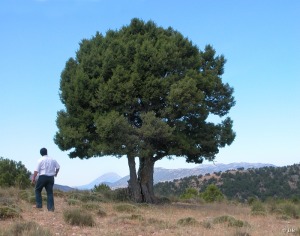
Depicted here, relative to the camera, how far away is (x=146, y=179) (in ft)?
69.6

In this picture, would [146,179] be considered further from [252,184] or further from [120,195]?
[252,184]

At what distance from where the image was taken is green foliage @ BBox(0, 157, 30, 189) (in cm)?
2486

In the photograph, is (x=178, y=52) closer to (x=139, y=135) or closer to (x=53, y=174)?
(x=139, y=135)

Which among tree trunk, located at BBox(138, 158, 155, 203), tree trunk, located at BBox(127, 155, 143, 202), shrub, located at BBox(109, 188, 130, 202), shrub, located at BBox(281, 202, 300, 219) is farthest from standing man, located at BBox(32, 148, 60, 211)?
shrub, located at BBox(281, 202, 300, 219)

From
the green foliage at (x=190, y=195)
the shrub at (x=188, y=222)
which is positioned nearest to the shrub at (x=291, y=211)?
the shrub at (x=188, y=222)

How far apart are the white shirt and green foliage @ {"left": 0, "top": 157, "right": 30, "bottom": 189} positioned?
11107 millimetres

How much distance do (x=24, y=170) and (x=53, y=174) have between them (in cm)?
1440

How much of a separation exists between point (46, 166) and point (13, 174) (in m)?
14.1

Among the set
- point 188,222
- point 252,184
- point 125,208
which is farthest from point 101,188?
point 252,184

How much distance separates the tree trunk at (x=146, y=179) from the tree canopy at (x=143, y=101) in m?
0.05

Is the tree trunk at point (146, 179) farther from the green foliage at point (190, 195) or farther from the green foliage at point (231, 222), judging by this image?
the green foliage at point (190, 195)

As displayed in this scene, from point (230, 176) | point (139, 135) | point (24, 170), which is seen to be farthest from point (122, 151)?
point (230, 176)

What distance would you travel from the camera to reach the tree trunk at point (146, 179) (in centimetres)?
2116

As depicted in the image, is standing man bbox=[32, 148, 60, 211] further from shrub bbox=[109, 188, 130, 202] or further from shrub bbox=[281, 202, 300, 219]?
shrub bbox=[281, 202, 300, 219]
